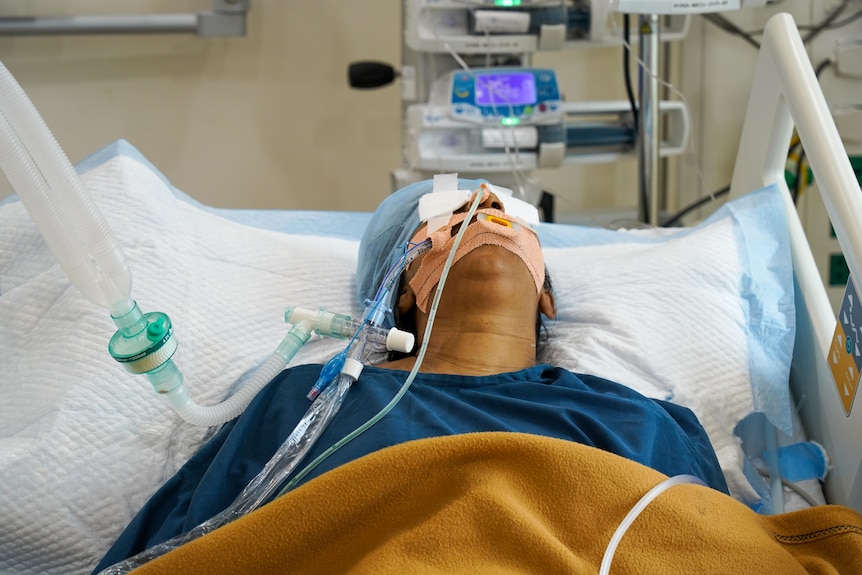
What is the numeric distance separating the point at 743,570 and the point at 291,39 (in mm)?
2497

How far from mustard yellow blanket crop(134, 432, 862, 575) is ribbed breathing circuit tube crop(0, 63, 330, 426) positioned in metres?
0.22

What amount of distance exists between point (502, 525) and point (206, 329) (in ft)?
2.39

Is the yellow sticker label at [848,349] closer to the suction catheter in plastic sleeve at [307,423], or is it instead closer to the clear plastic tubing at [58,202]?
the suction catheter in plastic sleeve at [307,423]

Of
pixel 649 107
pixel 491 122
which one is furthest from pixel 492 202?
pixel 649 107

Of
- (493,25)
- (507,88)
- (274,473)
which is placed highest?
(493,25)

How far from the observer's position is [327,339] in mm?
1512

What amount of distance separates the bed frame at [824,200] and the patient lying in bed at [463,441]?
20cm

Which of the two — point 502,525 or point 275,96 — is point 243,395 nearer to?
point 502,525

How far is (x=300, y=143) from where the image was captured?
10.2 feet

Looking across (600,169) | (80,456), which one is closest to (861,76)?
(600,169)

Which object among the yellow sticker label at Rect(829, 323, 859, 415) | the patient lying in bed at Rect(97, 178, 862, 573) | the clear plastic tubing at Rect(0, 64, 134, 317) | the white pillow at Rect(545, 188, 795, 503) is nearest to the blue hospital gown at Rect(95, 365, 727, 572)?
the patient lying in bed at Rect(97, 178, 862, 573)

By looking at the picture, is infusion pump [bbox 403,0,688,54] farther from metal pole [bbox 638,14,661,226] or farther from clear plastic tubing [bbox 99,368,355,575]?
clear plastic tubing [bbox 99,368,355,575]

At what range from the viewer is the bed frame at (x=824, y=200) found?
4.08 ft

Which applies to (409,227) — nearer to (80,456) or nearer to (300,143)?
(80,456)
